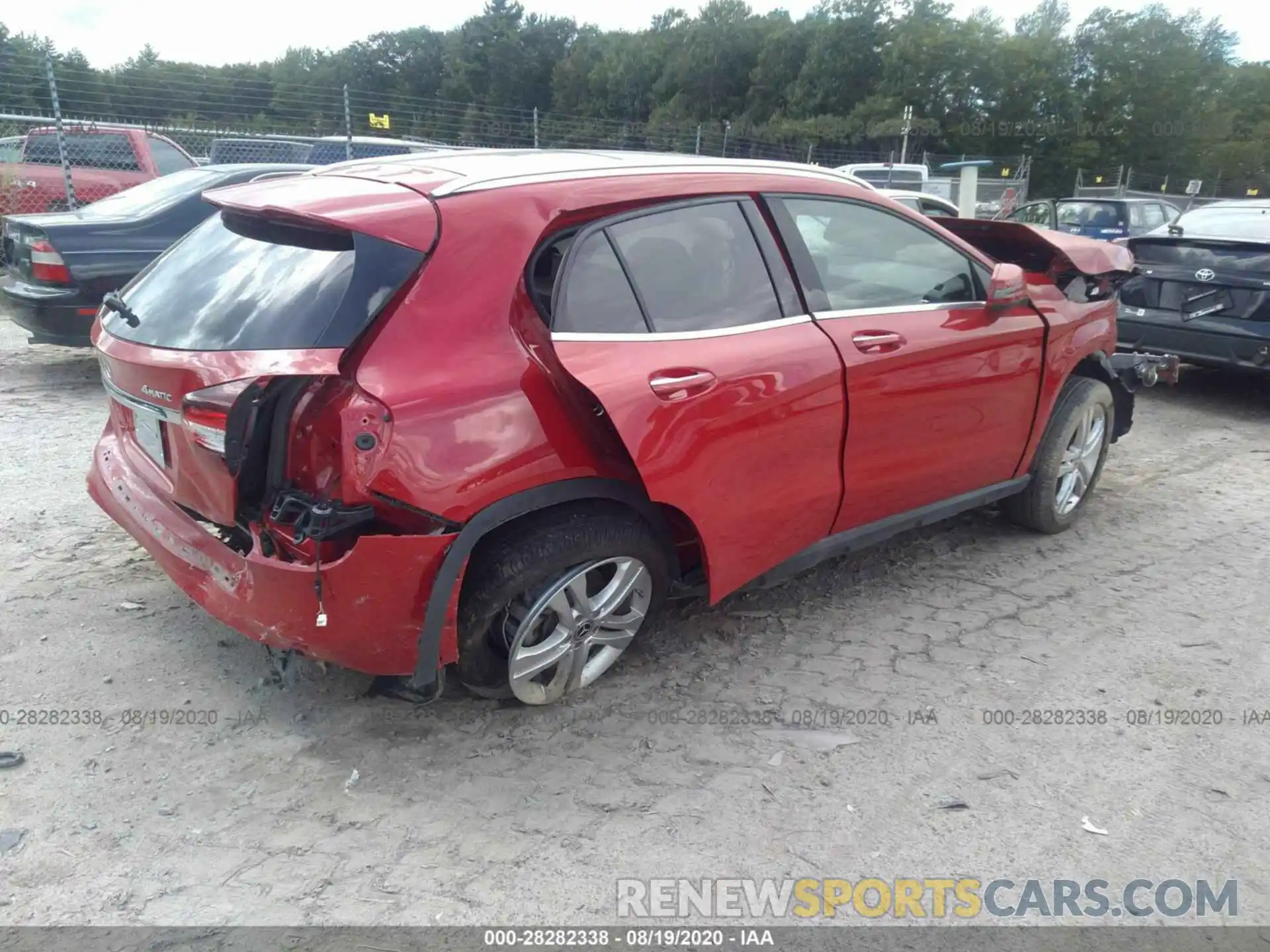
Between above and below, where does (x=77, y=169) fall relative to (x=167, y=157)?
below

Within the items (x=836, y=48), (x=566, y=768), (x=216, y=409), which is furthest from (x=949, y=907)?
(x=836, y=48)

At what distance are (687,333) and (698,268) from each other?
267 millimetres

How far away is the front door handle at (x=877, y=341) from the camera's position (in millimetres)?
3340

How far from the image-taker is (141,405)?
282 centimetres

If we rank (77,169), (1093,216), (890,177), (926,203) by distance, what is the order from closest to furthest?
(926,203) → (77,169) → (1093,216) → (890,177)

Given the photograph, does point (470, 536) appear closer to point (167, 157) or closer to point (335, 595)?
point (335, 595)

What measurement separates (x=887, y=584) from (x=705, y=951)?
216 centimetres

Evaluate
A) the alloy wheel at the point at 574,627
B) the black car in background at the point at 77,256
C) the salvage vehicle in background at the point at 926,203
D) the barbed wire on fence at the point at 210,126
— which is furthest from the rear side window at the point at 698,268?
the barbed wire on fence at the point at 210,126

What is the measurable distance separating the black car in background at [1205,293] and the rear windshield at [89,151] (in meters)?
10.3

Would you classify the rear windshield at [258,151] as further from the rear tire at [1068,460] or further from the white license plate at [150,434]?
the rear tire at [1068,460]

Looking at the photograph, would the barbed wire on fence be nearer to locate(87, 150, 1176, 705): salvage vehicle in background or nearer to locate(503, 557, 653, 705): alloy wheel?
locate(87, 150, 1176, 705): salvage vehicle in background

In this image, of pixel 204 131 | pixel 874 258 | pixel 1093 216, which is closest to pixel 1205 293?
pixel 874 258

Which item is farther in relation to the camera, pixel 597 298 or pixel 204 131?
pixel 204 131

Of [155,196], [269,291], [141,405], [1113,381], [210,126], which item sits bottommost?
[1113,381]
